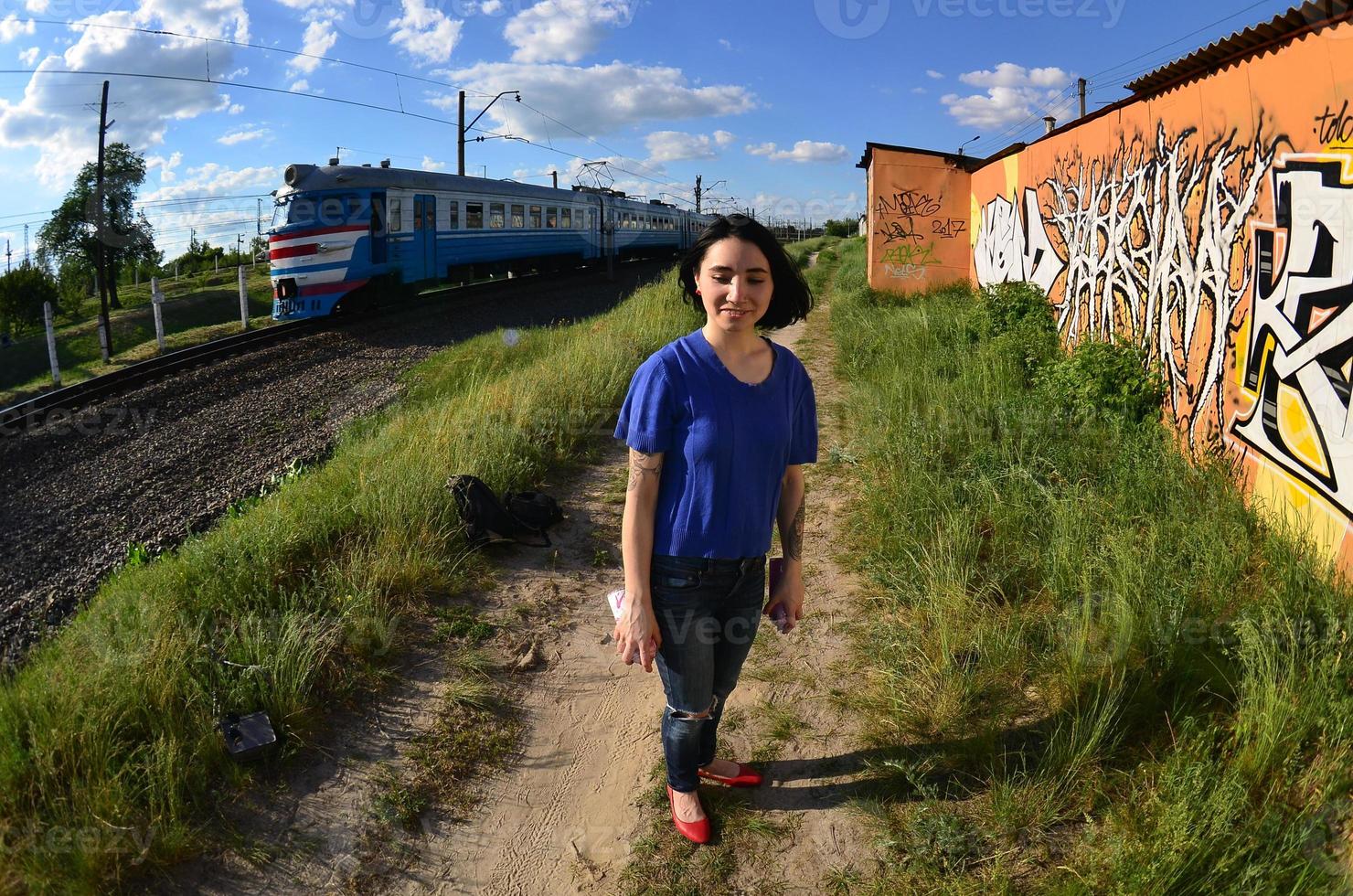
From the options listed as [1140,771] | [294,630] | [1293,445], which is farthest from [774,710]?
[1293,445]

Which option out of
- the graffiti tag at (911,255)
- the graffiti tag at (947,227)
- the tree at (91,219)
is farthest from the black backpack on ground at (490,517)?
the tree at (91,219)

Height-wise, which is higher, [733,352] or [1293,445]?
[733,352]

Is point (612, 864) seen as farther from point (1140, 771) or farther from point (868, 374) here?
point (868, 374)

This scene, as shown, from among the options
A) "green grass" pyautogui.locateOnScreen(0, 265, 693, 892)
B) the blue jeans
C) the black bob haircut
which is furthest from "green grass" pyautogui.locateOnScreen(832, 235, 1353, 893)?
"green grass" pyautogui.locateOnScreen(0, 265, 693, 892)

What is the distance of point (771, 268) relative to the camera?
2.28m

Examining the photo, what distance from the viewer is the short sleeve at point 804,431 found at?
235 cm

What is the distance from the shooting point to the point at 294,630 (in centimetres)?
317

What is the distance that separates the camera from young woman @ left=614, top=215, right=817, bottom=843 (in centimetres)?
210

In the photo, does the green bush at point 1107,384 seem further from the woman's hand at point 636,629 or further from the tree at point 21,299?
the tree at point 21,299

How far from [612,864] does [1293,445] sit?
12.1 feet

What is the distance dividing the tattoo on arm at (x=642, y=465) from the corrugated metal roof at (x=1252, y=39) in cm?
411

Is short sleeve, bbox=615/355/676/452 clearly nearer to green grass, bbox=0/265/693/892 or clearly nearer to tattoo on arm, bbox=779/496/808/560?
tattoo on arm, bbox=779/496/808/560

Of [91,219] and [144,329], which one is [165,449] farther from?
[91,219]

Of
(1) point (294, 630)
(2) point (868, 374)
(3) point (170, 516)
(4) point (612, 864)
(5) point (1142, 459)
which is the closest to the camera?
(4) point (612, 864)
